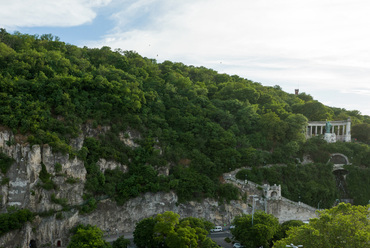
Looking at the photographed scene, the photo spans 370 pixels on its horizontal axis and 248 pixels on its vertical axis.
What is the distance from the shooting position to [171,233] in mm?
40094

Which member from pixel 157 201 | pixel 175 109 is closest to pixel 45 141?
pixel 157 201

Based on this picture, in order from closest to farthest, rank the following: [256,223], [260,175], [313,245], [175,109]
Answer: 1. [313,245]
2. [256,223]
3. [260,175]
4. [175,109]

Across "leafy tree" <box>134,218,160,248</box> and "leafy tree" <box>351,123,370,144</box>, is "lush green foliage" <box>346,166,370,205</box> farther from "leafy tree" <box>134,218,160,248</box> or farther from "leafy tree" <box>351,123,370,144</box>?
"leafy tree" <box>134,218,160,248</box>

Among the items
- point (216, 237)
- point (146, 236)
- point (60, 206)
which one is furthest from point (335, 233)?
point (60, 206)

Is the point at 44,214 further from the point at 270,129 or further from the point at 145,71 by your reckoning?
the point at 270,129

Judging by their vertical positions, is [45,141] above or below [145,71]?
below

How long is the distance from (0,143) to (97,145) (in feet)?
47.0

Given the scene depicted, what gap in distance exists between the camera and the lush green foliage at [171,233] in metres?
39.5

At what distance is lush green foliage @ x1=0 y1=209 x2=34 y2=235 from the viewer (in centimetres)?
4322

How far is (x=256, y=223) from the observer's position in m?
43.7

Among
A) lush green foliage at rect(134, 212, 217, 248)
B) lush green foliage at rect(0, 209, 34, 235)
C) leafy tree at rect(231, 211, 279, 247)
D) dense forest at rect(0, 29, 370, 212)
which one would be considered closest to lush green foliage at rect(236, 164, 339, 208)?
dense forest at rect(0, 29, 370, 212)

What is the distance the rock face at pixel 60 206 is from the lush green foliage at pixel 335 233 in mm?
25655

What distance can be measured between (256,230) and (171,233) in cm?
1116

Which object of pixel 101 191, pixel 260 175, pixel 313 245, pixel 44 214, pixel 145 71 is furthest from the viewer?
pixel 145 71
